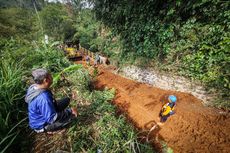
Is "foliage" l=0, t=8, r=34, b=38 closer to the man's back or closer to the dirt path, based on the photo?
the dirt path

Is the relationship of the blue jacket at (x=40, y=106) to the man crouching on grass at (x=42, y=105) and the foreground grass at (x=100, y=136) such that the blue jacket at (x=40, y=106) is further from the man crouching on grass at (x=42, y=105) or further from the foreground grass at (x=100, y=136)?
the foreground grass at (x=100, y=136)

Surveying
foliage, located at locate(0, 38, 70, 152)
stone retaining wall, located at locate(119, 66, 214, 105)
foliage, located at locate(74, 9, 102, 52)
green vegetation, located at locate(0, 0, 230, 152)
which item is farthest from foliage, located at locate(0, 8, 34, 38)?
stone retaining wall, located at locate(119, 66, 214, 105)

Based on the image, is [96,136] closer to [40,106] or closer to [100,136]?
[100,136]

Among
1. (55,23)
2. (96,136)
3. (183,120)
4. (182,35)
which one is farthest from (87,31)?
A: (96,136)

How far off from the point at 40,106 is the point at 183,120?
4291 mm

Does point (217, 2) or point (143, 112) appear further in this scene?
point (143, 112)

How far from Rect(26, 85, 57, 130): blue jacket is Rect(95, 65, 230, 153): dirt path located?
3.32 metres

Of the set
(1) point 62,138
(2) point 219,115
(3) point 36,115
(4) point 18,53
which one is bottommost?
(2) point 219,115

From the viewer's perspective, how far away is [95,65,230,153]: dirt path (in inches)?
144

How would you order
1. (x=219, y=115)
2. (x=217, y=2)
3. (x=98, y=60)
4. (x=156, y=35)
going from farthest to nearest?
1. (x=98, y=60)
2. (x=156, y=35)
3. (x=219, y=115)
4. (x=217, y=2)

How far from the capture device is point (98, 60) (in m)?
12.6

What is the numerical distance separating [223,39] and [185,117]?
104 inches

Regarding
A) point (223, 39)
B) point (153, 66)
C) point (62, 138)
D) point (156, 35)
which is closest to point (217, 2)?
point (223, 39)

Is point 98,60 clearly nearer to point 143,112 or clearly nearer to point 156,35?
point 156,35
